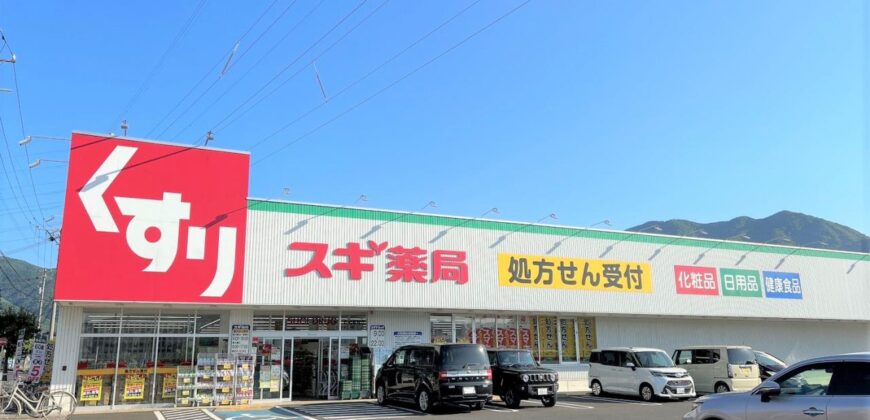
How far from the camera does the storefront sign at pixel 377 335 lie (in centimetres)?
1909

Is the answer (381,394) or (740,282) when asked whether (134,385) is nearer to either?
(381,394)

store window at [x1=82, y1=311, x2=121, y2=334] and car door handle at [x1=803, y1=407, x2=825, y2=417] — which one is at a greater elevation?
store window at [x1=82, y1=311, x2=121, y2=334]

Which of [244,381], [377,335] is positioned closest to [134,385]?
[244,381]

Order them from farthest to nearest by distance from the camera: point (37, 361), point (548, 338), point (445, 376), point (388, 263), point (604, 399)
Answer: point (548, 338)
point (388, 263)
point (604, 399)
point (37, 361)
point (445, 376)

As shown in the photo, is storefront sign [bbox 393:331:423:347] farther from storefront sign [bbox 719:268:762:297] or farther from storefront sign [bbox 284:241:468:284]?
storefront sign [bbox 719:268:762:297]

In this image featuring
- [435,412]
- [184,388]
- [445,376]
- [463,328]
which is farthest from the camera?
[463,328]

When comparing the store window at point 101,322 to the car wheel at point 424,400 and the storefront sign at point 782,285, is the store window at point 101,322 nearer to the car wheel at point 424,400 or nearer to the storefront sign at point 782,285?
the car wheel at point 424,400

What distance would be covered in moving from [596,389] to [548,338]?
3.51 metres

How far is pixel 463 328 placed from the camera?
68.7ft

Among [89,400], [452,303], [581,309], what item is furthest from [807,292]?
[89,400]

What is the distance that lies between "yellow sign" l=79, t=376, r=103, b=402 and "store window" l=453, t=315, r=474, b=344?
36.2 ft

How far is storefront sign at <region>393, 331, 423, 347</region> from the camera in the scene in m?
19.4

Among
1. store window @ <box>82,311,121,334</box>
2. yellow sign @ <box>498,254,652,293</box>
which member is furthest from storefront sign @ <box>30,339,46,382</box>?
yellow sign @ <box>498,254,652,293</box>

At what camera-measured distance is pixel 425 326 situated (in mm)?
19984
